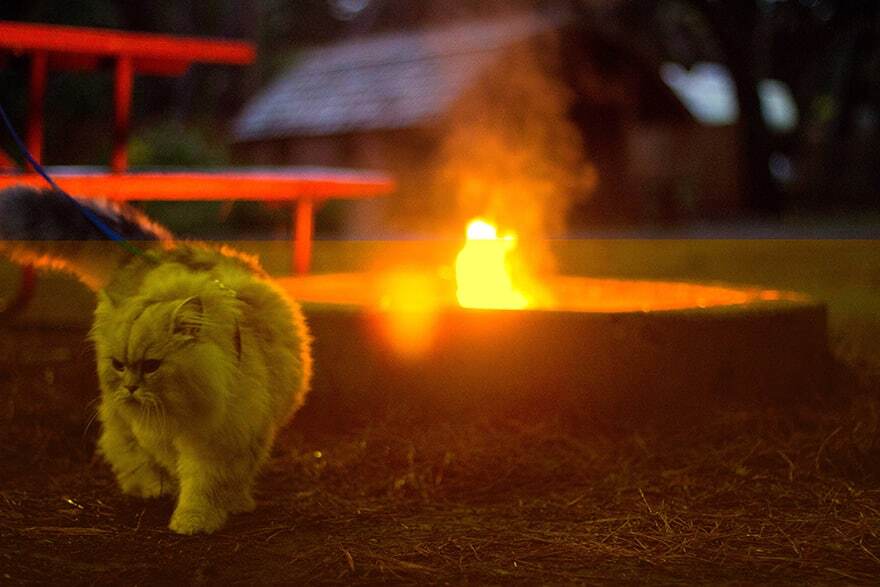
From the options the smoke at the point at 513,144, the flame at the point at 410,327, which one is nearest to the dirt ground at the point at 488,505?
the flame at the point at 410,327

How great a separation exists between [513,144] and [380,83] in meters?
2.67

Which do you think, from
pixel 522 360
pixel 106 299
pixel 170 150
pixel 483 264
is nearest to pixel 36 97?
pixel 483 264

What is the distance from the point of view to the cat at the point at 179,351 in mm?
2293

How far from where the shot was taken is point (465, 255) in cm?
494

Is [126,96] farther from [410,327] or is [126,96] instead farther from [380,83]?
[380,83]

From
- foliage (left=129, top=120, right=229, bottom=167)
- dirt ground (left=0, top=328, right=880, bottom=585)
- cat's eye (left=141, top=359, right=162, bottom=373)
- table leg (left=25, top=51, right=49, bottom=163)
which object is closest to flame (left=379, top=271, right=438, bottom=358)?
dirt ground (left=0, top=328, right=880, bottom=585)

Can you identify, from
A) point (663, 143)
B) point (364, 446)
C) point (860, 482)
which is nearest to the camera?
point (860, 482)

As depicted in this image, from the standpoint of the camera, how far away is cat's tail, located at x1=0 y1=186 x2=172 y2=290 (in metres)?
2.71

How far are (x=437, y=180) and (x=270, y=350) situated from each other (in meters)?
12.7

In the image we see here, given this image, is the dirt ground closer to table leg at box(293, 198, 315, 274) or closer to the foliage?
table leg at box(293, 198, 315, 274)

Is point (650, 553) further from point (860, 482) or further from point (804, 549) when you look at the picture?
point (860, 482)

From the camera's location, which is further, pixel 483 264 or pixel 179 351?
pixel 483 264

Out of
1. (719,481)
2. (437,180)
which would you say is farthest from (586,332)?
(437,180)

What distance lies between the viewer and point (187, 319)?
2.29 m
